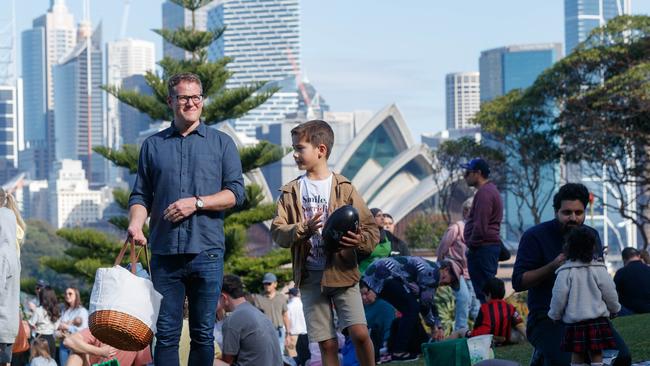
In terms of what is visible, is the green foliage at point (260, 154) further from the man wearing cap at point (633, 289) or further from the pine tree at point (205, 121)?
the man wearing cap at point (633, 289)

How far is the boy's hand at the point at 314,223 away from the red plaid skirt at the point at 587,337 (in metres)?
1.35

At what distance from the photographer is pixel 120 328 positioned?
5668 mm

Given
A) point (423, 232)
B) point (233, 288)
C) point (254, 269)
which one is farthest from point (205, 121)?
point (423, 232)

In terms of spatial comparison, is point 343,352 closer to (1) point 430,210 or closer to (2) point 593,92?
(2) point 593,92

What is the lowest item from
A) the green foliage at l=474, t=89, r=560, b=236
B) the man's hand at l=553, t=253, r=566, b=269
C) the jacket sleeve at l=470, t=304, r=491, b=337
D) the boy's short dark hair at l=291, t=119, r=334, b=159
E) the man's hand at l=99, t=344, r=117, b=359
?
the man's hand at l=99, t=344, r=117, b=359

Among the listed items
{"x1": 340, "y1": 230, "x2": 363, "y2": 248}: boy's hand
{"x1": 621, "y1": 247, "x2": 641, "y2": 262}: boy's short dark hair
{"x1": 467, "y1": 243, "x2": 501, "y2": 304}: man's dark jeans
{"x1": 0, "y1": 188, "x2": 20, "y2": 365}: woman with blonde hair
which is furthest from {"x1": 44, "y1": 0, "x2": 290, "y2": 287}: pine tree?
{"x1": 340, "y1": 230, "x2": 363, "y2": 248}: boy's hand

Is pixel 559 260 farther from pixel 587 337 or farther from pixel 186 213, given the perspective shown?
pixel 186 213

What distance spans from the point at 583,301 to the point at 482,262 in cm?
333

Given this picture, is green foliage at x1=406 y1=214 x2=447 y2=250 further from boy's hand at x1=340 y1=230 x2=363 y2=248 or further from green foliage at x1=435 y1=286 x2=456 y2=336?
boy's hand at x1=340 y1=230 x2=363 y2=248

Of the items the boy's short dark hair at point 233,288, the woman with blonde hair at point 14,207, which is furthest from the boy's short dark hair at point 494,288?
the woman with blonde hair at point 14,207

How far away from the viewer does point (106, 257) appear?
89.4ft

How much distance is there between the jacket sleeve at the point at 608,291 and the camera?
21.0 ft

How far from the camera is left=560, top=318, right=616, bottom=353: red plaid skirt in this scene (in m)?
6.34

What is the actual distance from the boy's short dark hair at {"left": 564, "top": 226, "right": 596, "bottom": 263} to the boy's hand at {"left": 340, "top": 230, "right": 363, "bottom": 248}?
100 centimetres
